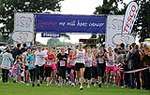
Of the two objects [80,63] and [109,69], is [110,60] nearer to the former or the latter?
[109,69]

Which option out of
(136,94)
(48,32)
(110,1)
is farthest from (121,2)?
(136,94)

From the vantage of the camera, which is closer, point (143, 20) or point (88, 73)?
point (88, 73)

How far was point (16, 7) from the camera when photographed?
85.1 metres

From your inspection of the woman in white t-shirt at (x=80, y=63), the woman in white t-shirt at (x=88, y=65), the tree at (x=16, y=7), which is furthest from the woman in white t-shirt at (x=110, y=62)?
the tree at (x=16, y=7)

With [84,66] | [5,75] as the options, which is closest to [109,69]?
[84,66]

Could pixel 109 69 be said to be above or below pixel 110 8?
below

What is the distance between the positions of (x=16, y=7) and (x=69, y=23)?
130 feet

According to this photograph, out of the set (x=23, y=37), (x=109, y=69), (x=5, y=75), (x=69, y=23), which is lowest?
(x=5, y=75)

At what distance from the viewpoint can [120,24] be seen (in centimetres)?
4547

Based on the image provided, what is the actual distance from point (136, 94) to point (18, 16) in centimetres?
1851

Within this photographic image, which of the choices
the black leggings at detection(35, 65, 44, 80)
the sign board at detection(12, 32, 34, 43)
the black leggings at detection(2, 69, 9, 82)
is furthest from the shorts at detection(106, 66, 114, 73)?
the sign board at detection(12, 32, 34, 43)

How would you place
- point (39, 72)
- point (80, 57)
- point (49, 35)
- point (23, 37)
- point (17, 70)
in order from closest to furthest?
point (80, 57) → point (39, 72) → point (17, 70) → point (23, 37) → point (49, 35)

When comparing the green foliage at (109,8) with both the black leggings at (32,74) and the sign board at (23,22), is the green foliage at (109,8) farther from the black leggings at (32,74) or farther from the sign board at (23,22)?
the black leggings at (32,74)

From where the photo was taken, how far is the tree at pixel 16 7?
85.1 meters
